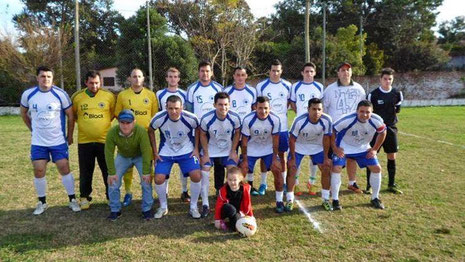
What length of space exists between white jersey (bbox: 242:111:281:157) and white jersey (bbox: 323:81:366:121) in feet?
4.37

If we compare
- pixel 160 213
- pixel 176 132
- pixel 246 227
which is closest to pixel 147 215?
pixel 160 213

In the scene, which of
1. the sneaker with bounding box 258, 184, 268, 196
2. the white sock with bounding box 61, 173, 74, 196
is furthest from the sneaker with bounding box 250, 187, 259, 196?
the white sock with bounding box 61, 173, 74, 196

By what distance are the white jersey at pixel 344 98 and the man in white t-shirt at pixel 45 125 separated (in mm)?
4097

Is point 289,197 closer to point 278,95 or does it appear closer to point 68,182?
point 278,95

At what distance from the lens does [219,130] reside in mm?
5262

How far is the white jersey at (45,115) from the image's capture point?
5121 mm

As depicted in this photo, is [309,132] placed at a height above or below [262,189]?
above

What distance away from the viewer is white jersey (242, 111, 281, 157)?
205 inches

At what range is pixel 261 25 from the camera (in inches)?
1042

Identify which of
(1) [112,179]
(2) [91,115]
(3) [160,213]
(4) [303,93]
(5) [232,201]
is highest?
(4) [303,93]

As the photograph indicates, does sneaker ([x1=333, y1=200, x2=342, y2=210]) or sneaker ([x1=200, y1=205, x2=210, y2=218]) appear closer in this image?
sneaker ([x1=200, y1=205, x2=210, y2=218])

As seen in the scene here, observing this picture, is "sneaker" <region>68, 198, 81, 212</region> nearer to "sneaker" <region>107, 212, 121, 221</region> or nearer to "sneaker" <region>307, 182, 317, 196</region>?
"sneaker" <region>107, 212, 121, 221</region>

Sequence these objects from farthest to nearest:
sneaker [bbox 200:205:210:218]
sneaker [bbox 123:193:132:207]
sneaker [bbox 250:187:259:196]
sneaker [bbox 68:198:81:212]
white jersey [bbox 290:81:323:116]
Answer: white jersey [bbox 290:81:323:116] → sneaker [bbox 250:187:259:196] → sneaker [bbox 123:193:132:207] → sneaker [bbox 68:198:81:212] → sneaker [bbox 200:205:210:218]

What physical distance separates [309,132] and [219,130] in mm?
1312
